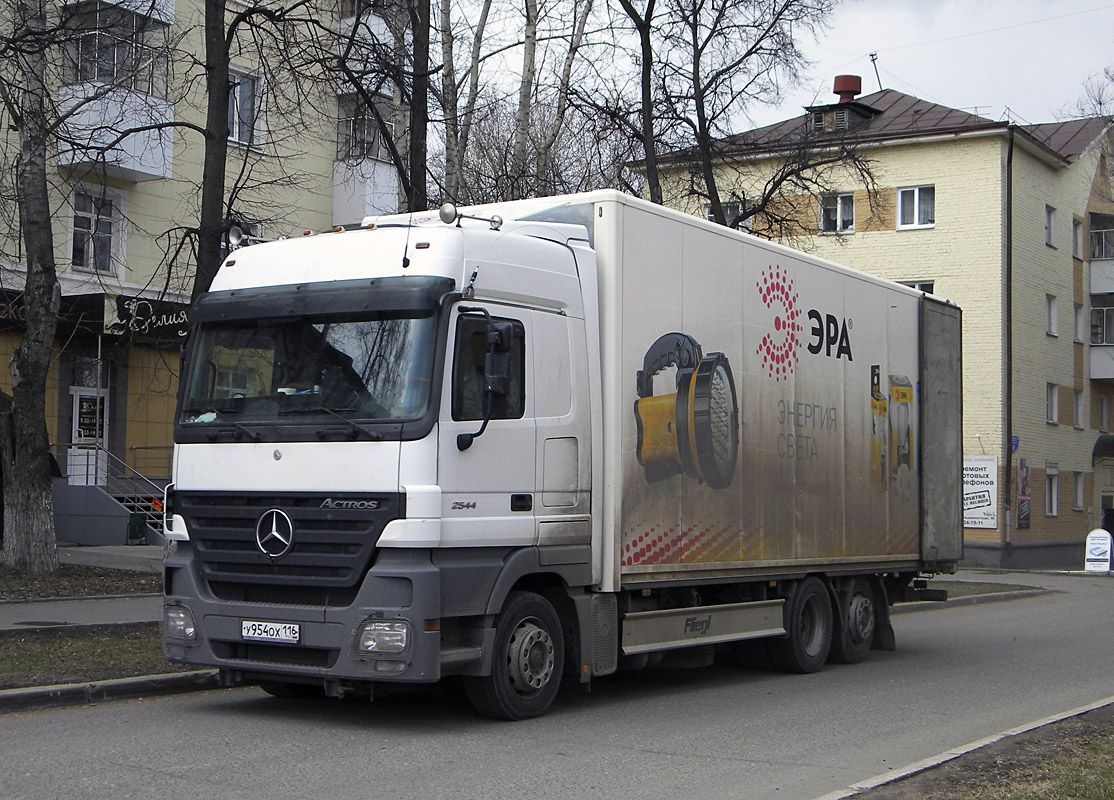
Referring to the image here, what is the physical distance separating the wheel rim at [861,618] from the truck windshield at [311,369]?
21.0 ft

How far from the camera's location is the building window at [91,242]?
23.9 metres

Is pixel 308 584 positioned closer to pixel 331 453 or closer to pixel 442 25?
pixel 331 453

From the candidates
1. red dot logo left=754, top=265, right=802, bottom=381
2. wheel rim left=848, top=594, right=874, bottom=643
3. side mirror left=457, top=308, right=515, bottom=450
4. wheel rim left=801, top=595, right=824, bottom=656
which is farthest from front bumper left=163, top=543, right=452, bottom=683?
wheel rim left=848, top=594, right=874, bottom=643

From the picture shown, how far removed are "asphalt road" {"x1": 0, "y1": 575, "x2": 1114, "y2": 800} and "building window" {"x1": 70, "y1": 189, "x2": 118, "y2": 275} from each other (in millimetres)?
15848

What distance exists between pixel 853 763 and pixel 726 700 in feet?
8.81

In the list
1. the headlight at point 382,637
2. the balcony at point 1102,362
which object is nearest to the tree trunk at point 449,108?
the headlight at point 382,637

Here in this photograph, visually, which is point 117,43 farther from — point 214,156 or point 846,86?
point 846,86

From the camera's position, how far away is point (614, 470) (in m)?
9.34

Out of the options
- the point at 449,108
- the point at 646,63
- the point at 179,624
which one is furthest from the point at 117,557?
the point at 179,624

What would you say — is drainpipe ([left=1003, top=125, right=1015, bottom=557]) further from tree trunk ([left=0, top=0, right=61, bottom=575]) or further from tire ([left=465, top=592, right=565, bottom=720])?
tire ([left=465, top=592, right=565, bottom=720])

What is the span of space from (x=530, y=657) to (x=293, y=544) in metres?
1.74

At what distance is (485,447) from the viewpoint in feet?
27.6

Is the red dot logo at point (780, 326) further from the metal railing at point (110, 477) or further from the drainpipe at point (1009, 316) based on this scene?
the drainpipe at point (1009, 316)

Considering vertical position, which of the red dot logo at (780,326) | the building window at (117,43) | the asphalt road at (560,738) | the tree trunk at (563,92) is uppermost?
the tree trunk at (563,92)
